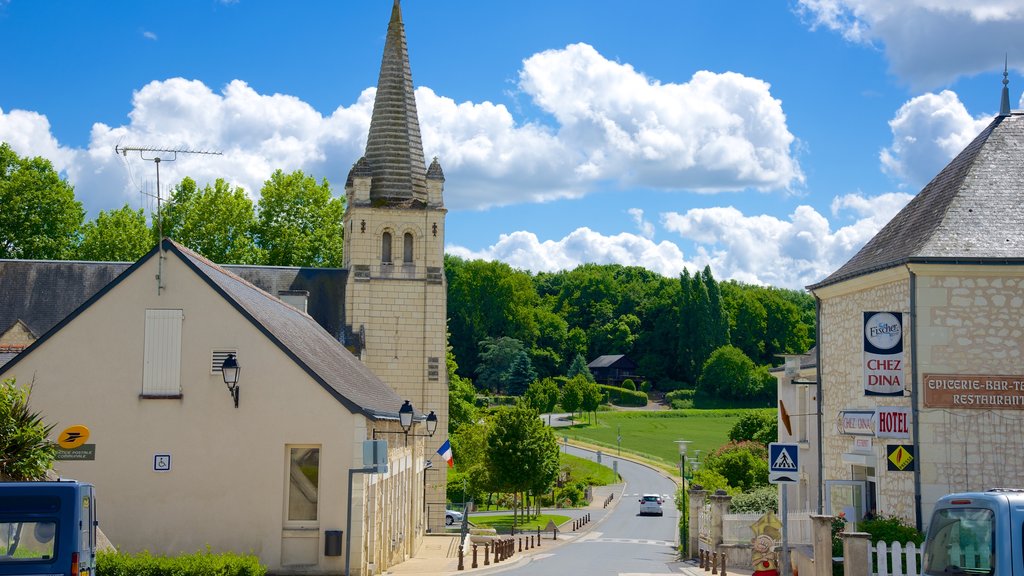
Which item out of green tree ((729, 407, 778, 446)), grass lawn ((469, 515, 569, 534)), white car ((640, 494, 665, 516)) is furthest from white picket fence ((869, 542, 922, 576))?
green tree ((729, 407, 778, 446))

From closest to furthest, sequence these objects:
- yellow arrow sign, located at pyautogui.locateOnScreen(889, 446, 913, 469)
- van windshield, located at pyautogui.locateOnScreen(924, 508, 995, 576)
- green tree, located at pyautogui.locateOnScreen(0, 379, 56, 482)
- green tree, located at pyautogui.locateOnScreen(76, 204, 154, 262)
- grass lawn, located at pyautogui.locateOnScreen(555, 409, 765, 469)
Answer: van windshield, located at pyautogui.locateOnScreen(924, 508, 995, 576)
green tree, located at pyautogui.locateOnScreen(0, 379, 56, 482)
yellow arrow sign, located at pyautogui.locateOnScreen(889, 446, 913, 469)
green tree, located at pyautogui.locateOnScreen(76, 204, 154, 262)
grass lawn, located at pyautogui.locateOnScreen(555, 409, 765, 469)

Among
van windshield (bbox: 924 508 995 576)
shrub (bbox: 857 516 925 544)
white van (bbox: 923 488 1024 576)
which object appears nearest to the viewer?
white van (bbox: 923 488 1024 576)

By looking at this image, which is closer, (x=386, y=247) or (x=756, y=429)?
(x=386, y=247)

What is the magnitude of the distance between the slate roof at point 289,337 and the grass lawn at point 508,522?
77.6ft

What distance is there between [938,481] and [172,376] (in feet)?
45.3

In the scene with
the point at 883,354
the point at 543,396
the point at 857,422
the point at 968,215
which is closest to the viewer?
the point at 883,354

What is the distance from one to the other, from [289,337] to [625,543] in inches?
871

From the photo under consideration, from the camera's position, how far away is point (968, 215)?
68.6 ft

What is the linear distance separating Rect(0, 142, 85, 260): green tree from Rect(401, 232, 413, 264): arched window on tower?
2182cm

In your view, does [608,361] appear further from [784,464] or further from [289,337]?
[784,464]

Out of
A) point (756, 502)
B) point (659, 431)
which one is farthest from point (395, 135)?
point (659, 431)

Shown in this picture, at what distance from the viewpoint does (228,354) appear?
2003cm

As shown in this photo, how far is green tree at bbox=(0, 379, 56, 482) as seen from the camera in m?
15.4

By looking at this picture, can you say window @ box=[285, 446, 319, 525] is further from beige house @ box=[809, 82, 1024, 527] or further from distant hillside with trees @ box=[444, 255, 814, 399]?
distant hillside with trees @ box=[444, 255, 814, 399]
